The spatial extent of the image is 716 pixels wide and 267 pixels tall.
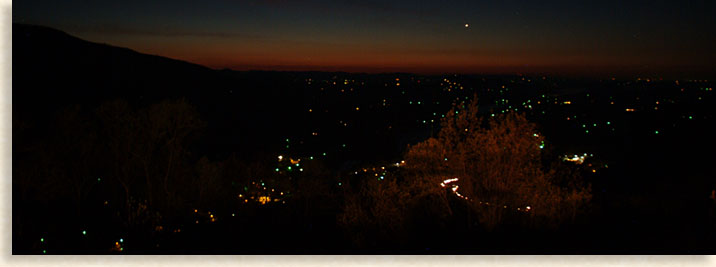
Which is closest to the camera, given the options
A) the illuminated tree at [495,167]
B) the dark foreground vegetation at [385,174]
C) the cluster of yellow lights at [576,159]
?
the dark foreground vegetation at [385,174]

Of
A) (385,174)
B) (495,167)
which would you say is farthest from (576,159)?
(495,167)

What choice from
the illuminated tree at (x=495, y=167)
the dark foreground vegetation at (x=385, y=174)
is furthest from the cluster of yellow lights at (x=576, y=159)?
the illuminated tree at (x=495, y=167)

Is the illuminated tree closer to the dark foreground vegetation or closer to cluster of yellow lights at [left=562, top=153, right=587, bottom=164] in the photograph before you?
the dark foreground vegetation

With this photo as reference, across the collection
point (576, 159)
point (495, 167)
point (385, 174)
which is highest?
point (495, 167)

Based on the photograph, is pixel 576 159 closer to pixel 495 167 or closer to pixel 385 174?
pixel 385 174

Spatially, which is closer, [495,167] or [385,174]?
[495,167]

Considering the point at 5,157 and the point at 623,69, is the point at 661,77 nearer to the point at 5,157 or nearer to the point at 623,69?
the point at 623,69

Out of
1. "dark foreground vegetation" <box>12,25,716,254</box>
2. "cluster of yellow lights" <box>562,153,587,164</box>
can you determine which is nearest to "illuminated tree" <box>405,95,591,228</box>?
"dark foreground vegetation" <box>12,25,716,254</box>

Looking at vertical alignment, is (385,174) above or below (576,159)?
below

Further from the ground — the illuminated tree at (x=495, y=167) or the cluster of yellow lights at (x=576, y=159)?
the illuminated tree at (x=495, y=167)

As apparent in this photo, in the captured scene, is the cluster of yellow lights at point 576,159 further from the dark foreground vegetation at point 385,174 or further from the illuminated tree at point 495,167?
the illuminated tree at point 495,167

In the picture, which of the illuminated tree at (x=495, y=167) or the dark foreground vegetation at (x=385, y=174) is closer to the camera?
the dark foreground vegetation at (x=385, y=174)
